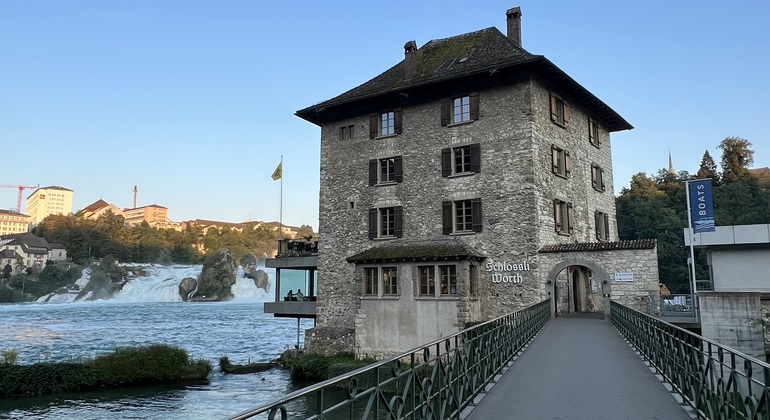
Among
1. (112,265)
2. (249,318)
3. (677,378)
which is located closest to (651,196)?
(249,318)

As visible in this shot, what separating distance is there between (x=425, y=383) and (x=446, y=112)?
758 inches

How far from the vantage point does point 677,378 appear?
7.75 m

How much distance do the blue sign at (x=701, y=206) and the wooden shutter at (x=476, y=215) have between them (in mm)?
7734

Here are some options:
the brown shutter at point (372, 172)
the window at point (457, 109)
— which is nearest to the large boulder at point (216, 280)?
the brown shutter at point (372, 172)

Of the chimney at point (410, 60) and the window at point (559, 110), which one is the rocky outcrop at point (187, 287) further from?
the window at point (559, 110)

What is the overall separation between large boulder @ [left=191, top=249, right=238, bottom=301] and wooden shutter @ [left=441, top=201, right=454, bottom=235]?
74755 mm

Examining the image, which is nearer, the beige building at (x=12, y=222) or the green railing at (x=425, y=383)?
the green railing at (x=425, y=383)

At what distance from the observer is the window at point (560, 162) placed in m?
23.2

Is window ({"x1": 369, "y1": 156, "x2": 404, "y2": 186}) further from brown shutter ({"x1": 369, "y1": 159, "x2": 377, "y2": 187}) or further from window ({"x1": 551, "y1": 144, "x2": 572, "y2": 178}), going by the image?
window ({"x1": 551, "y1": 144, "x2": 572, "y2": 178})

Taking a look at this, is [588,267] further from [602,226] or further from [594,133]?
[594,133]

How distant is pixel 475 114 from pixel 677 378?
16599 mm

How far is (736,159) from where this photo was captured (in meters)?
49.7

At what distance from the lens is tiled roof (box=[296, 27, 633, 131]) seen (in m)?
22.0

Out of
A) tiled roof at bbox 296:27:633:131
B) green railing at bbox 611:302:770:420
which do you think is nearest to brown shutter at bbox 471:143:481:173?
tiled roof at bbox 296:27:633:131
